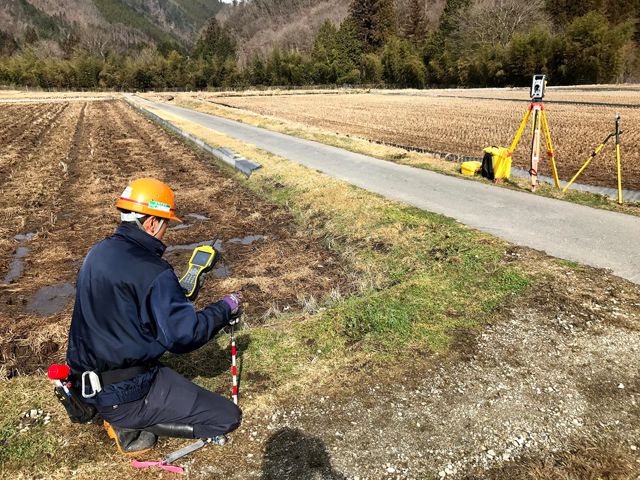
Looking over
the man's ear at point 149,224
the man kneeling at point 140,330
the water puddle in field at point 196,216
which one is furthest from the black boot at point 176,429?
the water puddle in field at point 196,216

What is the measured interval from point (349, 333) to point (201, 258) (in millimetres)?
2033

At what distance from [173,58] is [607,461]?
9291 centimetres

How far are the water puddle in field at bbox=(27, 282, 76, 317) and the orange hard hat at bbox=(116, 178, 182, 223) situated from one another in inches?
153

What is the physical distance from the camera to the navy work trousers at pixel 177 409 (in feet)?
9.53

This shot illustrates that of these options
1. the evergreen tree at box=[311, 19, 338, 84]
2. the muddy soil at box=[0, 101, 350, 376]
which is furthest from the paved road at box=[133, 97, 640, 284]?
the evergreen tree at box=[311, 19, 338, 84]

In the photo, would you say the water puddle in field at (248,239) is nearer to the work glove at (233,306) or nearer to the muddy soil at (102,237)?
the muddy soil at (102,237)

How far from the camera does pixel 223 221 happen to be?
30.3 feet

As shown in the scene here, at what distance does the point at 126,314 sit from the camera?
103 inches

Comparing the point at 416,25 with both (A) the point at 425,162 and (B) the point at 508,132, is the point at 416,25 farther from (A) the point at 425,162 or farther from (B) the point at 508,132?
(A) the point at 425,162

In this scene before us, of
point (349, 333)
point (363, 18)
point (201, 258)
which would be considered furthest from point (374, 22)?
point (201, 258)

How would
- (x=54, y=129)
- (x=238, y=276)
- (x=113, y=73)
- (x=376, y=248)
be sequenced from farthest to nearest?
(x=113, y=73), (x=54, y=129), (x=376, y=248), (x=238, y=276)

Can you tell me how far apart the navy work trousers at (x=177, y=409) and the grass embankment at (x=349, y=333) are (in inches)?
12.3

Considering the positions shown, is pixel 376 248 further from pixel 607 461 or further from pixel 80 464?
pixel 80 464

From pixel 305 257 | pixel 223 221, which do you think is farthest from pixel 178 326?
pixel 223 221
